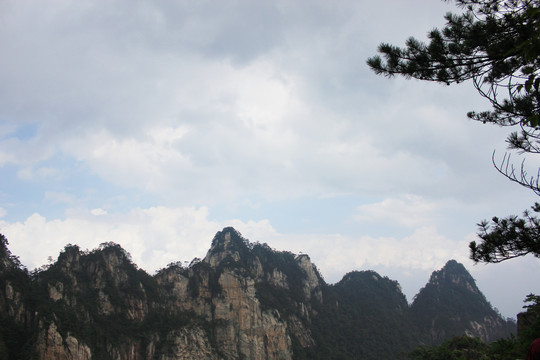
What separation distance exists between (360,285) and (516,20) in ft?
333

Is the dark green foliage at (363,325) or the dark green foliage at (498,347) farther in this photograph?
the dark green foliage at (363,325)

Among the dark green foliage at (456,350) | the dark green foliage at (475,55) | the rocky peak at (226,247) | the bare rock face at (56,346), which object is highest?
the rocky peak at (226,247)

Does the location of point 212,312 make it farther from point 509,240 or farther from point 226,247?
point 509,240

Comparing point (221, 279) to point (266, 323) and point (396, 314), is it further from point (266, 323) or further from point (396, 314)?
point (396, 314)

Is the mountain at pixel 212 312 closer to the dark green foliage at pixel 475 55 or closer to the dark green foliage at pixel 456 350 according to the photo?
the dark green foliage at pixel 456 350

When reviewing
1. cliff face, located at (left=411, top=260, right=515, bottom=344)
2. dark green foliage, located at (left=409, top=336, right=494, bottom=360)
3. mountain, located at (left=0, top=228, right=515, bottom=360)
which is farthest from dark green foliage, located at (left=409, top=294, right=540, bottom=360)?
cliff face, located at (left=411, top=260, right=515, bottom=344)

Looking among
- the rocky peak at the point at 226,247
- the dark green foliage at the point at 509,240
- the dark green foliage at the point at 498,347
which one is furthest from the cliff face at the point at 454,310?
the dark green foliage at the point at 509,240

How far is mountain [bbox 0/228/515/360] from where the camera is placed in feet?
117

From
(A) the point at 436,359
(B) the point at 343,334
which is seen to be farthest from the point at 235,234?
(A) the point at 436,359

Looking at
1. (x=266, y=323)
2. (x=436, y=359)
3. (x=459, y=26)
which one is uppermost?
(x=459, y=26)

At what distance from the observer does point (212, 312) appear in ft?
176

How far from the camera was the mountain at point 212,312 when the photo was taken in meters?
35.6

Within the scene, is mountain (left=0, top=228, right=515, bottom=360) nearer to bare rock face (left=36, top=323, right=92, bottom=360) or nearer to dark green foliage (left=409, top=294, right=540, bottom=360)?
bare rock face (left=36, top=323, right=92, bottom=360)

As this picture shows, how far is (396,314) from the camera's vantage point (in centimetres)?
8694
